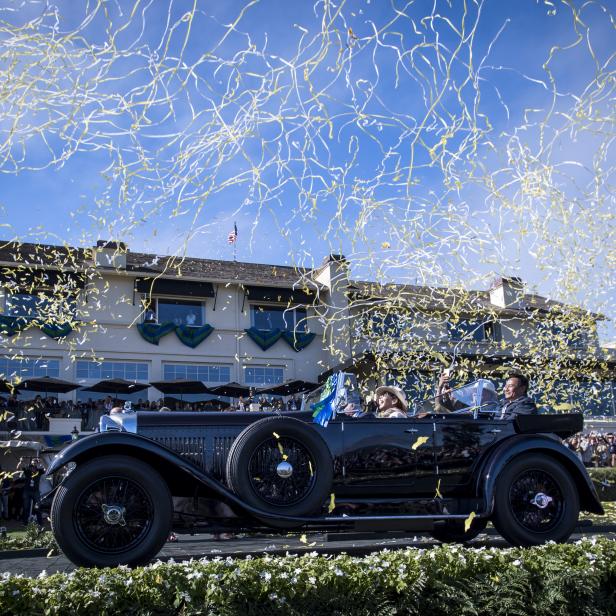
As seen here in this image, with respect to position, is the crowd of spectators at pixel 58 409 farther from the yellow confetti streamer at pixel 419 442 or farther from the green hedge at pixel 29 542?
the yellow confetti streamer at pixel 419 442

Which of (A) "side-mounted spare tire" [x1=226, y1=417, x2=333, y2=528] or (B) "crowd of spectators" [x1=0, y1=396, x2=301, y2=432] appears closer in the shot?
(A) "side-mounted spare tire" [x1=226, y1=417, x2=333, y2=528]

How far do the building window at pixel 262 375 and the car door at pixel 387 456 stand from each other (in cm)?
2470

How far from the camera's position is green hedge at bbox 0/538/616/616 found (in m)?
4.47

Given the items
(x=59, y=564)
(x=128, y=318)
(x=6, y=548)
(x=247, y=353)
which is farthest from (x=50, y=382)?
(x=59, y=564)

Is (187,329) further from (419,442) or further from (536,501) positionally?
(536,501)

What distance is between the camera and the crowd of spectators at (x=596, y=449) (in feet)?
88.5

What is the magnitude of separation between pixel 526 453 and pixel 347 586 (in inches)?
133

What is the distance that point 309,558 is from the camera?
5266mm

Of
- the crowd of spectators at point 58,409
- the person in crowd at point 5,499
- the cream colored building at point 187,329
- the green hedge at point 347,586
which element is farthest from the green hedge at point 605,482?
the green hedge at point 347,586

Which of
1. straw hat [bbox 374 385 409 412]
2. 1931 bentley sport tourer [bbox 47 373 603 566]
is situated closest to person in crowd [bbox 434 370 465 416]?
1931 bentley sport tourer [bbox 47 373 603 566]

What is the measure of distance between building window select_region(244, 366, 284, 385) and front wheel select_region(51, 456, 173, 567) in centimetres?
2567

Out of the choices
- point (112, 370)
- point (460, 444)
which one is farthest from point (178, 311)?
point (460, 444)

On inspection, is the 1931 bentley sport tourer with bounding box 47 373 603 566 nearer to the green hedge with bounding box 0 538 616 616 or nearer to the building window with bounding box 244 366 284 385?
the green hedge with bounding box 0 538 616 616

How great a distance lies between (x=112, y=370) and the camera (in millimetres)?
29625
